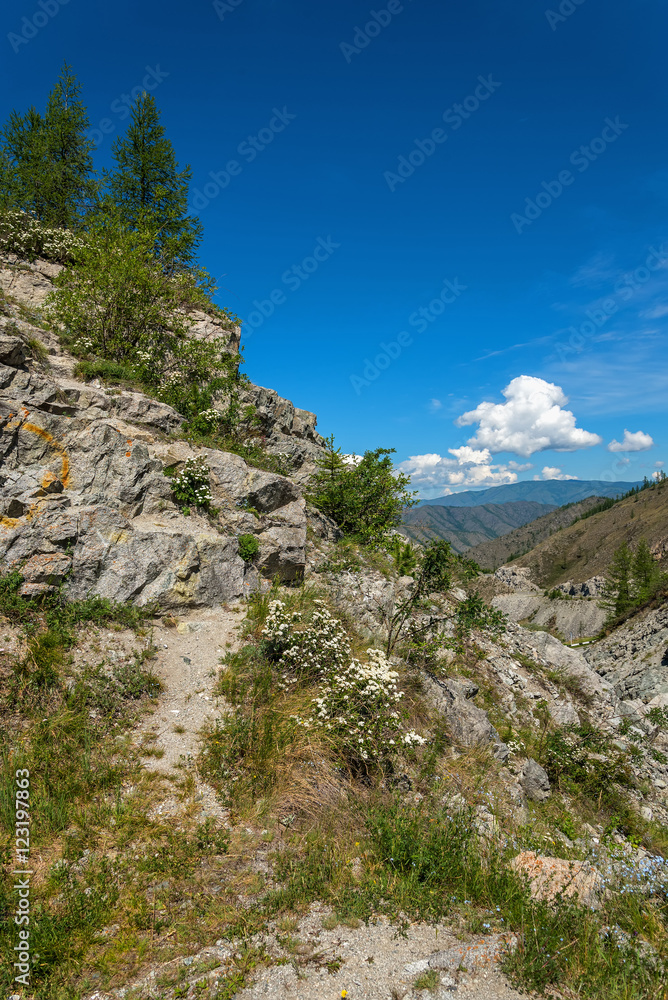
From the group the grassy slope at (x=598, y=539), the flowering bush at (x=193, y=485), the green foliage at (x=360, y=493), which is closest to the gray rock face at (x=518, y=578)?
the grassy slope at (x=598, y=539)

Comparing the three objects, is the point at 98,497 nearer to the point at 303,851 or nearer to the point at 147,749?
the point at 147,749

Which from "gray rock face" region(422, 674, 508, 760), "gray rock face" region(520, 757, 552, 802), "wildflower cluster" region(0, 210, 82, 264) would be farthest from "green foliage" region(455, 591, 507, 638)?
"wildflower cluster" region(0, 210, 82, 264)

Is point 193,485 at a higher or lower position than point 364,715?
higher

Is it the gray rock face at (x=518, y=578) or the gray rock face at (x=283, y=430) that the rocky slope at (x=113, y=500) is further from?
the gray rock face at (x=518, y=578)

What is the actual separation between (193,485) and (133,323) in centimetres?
902

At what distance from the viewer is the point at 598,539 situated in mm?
177875

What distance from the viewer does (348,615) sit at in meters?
11.2

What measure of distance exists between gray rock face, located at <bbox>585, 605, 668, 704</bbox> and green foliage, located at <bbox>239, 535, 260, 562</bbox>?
32.2 metres

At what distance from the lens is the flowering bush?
12.0 m

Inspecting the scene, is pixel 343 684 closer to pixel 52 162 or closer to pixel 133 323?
pixel 133 323

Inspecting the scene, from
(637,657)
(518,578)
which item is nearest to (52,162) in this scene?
(637,657)

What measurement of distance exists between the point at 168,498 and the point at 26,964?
938cm

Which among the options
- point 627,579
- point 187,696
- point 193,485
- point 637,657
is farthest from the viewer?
point 627,579

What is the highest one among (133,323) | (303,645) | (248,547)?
(133,323)
